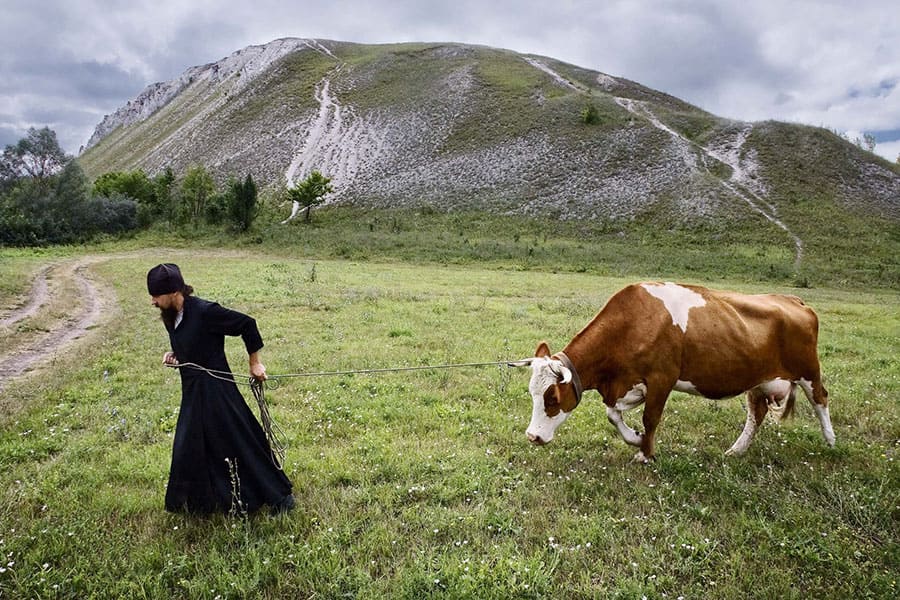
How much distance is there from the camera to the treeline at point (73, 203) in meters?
44.2

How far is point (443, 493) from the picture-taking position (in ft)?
18.5

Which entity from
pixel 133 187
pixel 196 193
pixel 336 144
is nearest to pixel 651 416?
pixel 196 193

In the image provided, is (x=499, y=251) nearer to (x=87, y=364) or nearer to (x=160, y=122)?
(x=87, y=364)

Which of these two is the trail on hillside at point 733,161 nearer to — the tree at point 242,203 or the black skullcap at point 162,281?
the black skullcap at point 162,281

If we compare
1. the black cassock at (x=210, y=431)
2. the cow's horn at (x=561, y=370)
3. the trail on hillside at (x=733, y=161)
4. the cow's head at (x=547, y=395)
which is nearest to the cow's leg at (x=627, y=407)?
the cow's head at (x=547, y=395)

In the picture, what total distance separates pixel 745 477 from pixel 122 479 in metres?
7.62

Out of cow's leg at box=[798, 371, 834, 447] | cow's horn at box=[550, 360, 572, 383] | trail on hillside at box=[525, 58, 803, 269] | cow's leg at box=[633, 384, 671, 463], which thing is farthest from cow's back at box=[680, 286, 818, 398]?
trail on hillside at box=[525, 58, 803, 269]

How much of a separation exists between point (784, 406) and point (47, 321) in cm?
1954

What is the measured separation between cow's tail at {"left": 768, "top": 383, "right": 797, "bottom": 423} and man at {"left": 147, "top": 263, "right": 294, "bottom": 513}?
6.79 metres

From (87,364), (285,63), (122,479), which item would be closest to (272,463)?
(122,479)

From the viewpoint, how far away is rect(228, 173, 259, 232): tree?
49.5 metres

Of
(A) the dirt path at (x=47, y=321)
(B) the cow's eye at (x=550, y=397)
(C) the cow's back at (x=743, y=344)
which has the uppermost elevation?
(C) the cow's back at (x=743, y=344)

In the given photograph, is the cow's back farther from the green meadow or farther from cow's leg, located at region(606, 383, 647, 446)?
the green meadow

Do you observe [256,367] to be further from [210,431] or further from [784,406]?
[784,406]
